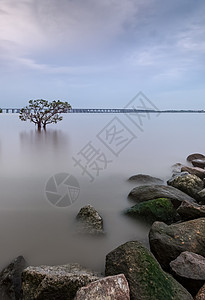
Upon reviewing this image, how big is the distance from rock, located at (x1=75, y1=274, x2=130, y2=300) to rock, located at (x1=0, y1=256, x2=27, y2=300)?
1.10m

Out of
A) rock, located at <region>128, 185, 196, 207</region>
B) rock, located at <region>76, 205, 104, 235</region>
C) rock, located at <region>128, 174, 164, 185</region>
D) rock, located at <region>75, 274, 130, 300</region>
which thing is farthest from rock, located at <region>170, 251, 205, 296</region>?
rock, located at <region>128, 174, 164, 185</region>

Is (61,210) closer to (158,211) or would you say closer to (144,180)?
(158,211)

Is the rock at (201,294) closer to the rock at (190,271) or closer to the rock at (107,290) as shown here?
the rock at (190,271)

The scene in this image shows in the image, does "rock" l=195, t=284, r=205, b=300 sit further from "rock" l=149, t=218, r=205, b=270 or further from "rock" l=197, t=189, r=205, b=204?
"rock" l=197, t=189, r=205, b=204

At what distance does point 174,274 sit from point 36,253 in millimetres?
2288

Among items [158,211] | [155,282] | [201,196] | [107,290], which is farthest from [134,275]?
[201,196]

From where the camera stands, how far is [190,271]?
316cm

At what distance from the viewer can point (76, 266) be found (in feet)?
11.7

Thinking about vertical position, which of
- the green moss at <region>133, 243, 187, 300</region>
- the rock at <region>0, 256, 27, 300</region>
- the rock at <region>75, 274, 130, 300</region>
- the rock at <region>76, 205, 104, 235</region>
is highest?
the rock at <region>75, 274, 130, 300</region>

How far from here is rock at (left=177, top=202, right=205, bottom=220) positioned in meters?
4.66

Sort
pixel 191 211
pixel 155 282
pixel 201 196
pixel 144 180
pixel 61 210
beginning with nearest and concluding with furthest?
pixel 155 282, pixel 191 211, pixel 61 210, pixel 201 196, pixel 144 180

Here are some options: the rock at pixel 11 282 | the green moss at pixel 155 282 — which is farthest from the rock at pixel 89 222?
the green moss at pixel 155 282

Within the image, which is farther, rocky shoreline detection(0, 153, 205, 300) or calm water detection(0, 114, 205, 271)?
calm water detection(0, 114, 205, 271)

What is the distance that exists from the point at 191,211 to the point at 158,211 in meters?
0.72
